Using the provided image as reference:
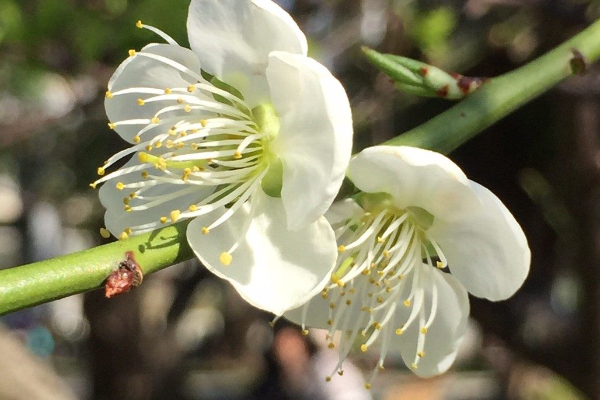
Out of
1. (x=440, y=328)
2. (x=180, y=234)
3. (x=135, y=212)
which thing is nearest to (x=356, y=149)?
(x=440, y=328)

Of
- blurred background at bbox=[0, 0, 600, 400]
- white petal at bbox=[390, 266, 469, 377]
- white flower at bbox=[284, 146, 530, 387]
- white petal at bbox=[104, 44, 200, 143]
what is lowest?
blurred background at bbox=[0, 0, 600, 400]

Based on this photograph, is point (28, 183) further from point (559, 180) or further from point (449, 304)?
point (449, 304)

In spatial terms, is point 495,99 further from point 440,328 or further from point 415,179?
point 440,328

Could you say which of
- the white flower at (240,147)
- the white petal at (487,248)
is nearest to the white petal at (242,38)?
the white flower at (240,147)

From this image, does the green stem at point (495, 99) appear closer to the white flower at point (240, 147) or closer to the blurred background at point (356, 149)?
the white flower at point (240, 147)

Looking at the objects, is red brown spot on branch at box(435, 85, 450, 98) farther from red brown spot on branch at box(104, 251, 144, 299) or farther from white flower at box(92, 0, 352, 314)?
red brown spot on branch at box(104, 251, 144, 299)

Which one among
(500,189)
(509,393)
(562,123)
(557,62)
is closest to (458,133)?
(557,62)

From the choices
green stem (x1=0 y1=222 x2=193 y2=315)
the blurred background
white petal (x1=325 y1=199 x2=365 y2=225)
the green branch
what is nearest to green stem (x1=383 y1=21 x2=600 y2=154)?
the green branch
